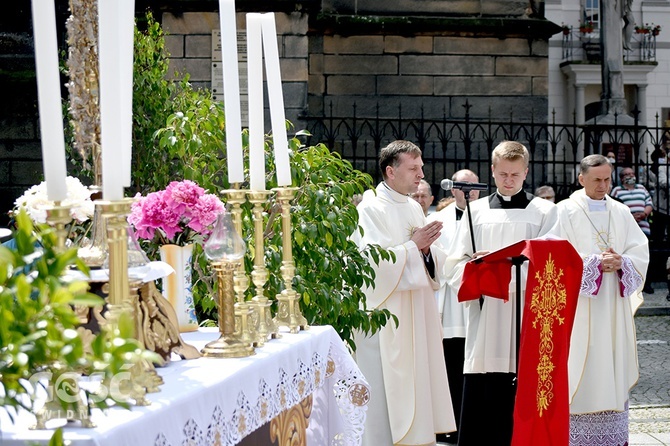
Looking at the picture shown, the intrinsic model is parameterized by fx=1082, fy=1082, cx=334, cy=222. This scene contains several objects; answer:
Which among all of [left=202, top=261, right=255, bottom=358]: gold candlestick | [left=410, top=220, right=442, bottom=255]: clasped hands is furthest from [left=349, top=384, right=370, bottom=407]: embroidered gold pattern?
[left=410, top=220, right=442, bottom=255]: clasped hands

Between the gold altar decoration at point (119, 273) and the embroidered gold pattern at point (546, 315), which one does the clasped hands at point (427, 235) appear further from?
the gold altar decoration at point (119, 273)

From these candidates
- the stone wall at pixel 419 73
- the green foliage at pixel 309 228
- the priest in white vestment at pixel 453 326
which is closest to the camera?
the green foliage at pixel 309 228

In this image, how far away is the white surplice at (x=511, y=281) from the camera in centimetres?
617

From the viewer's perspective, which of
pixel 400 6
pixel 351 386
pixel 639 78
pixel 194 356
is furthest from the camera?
pixel 639 78

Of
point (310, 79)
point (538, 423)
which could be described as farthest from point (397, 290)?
point (310, 79)

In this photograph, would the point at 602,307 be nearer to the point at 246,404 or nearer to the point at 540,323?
the point at 540,323

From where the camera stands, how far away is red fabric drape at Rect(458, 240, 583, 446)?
18.8 ft

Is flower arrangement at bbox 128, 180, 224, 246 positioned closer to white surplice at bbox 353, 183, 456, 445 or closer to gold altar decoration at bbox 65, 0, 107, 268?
gold altar decoration at bbox 65, 0, 107, 268

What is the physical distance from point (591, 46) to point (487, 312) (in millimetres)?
25256

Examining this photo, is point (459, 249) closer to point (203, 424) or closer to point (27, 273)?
point (203, 424)

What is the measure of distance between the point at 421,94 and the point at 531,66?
1.63m

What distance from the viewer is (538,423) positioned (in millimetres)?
5734

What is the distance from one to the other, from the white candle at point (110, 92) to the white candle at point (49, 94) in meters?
0.10

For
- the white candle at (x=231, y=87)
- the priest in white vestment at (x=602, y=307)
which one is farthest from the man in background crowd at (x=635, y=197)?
the white candle at (x=231, y=87)
